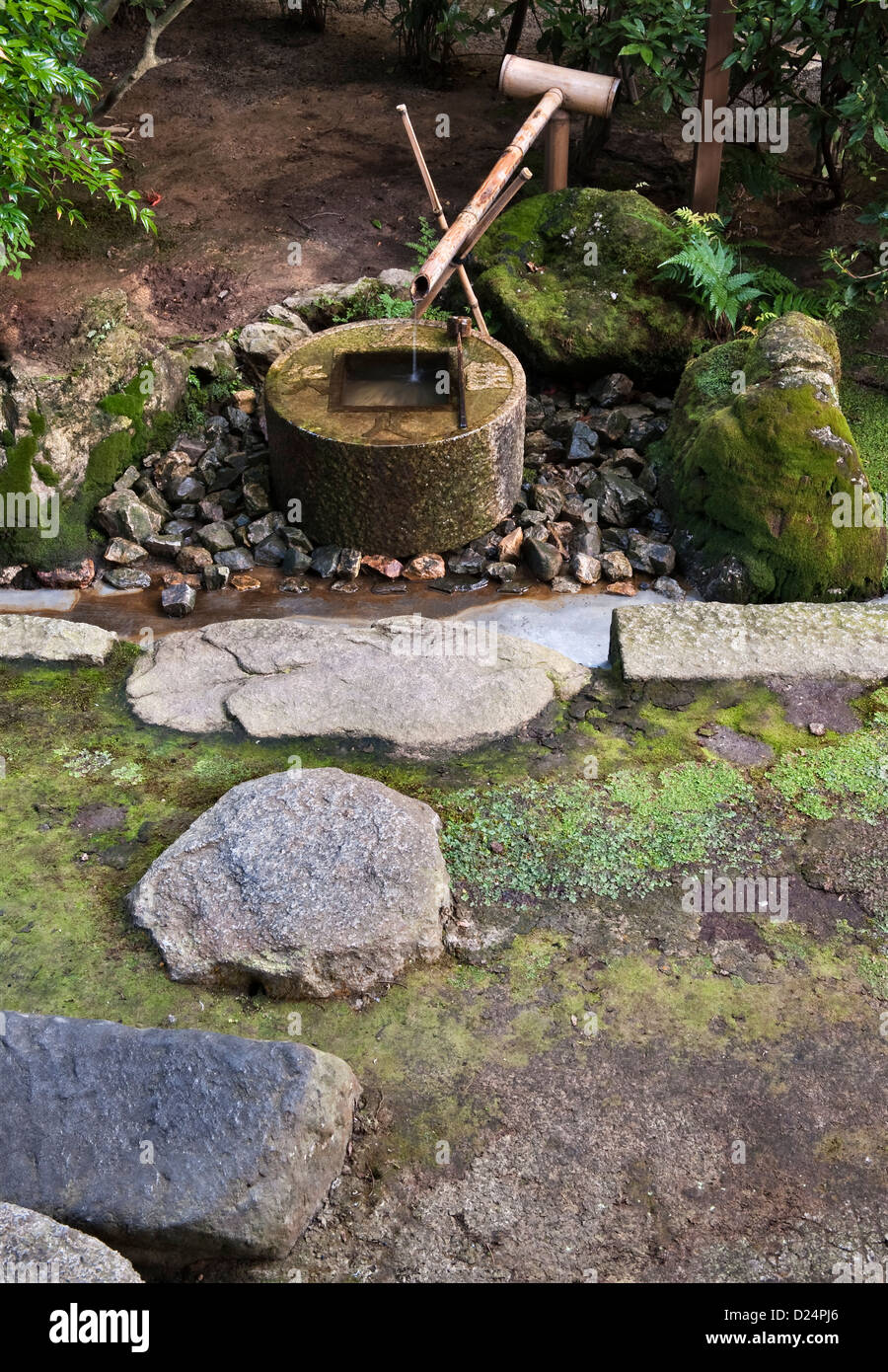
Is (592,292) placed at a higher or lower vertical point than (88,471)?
higher

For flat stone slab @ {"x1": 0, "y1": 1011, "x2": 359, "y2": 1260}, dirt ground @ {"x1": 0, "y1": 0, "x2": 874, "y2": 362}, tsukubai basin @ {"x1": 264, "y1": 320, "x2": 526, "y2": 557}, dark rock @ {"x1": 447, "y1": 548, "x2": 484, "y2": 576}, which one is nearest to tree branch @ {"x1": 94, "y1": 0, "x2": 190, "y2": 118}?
dirt ground @ {"x1": 0, "y1": 0, "x2": 874, "y2": 362}

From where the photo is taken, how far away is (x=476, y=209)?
6.16 metres

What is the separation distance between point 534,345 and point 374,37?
5.50 metres

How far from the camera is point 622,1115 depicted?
3.30 metres

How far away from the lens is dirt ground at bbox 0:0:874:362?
7.76 metres

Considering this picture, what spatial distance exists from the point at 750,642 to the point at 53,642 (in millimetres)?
3080

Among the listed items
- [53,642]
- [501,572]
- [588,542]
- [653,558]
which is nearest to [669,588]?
→ [653,558]

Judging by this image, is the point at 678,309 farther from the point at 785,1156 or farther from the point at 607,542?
the point at 785,1156

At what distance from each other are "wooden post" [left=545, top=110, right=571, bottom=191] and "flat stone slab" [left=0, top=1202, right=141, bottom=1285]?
7162 mm

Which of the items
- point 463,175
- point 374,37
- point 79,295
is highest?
point 374,37

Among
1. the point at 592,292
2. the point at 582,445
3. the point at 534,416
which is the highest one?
the point at 592,292

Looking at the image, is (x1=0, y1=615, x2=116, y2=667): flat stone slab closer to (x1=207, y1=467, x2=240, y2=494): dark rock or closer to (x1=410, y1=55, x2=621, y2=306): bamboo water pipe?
(x1=207, y1=467, x2=240, y2=494): dark rock

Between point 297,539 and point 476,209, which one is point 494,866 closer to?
point 297,539

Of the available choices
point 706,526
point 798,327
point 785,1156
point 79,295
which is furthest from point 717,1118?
point 79,295
